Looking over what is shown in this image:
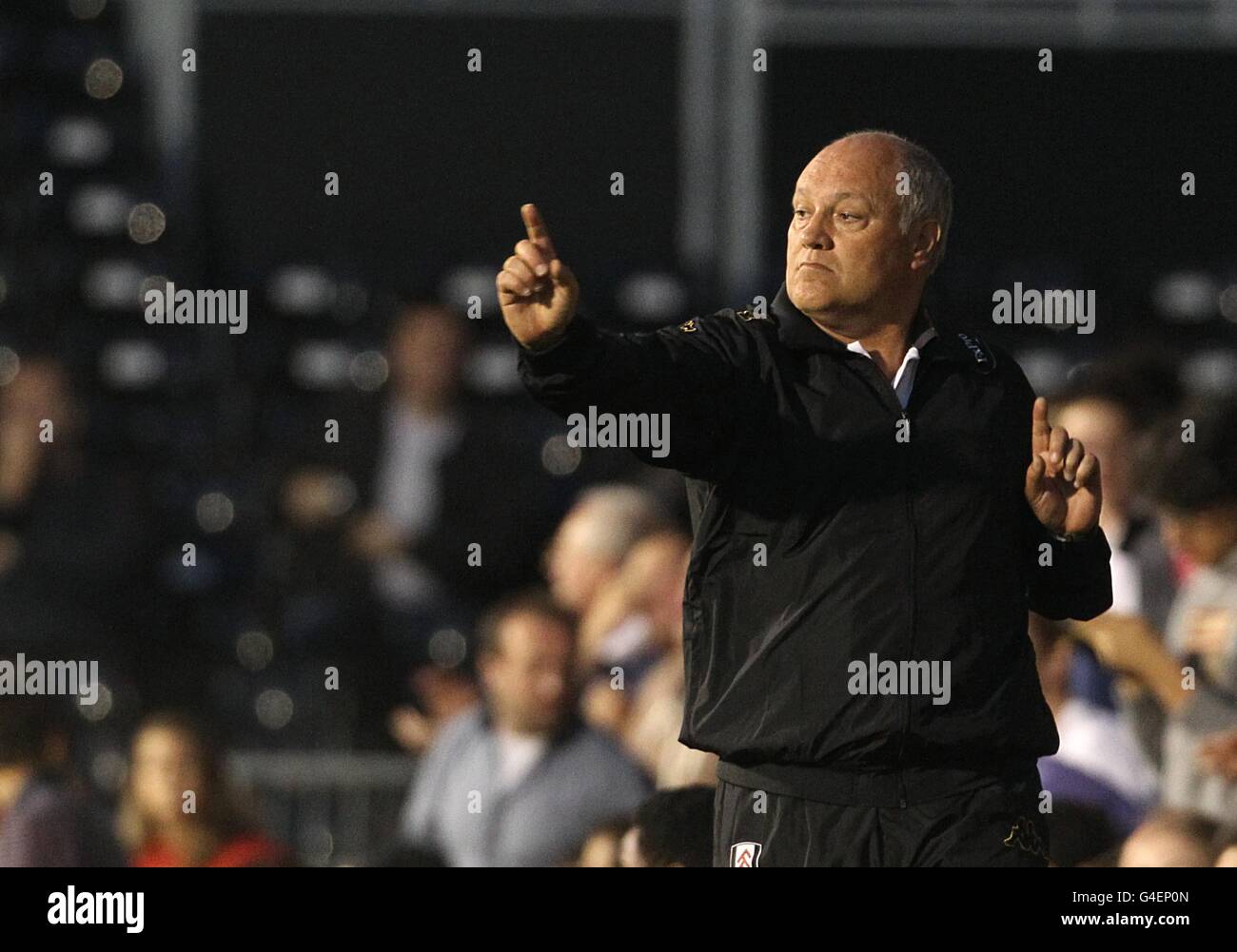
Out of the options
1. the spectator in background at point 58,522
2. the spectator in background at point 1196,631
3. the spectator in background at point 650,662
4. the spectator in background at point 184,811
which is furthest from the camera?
the spectator in background at point 58,522

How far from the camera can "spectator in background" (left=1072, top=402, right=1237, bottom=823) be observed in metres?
5.27

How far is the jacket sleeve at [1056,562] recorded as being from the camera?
3.94 m

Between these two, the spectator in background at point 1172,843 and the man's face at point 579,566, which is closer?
the spectator in background at point 1172,843

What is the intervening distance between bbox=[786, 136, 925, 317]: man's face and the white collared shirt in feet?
0.21

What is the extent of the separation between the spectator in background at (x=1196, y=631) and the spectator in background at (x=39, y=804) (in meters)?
2.46

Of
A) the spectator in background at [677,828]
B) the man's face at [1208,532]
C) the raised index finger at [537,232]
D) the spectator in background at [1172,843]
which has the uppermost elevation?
the raised index finger at [537,232]

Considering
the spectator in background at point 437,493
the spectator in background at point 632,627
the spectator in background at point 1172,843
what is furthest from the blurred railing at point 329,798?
the spectator in background at point 1172,843

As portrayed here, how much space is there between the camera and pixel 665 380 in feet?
12.0

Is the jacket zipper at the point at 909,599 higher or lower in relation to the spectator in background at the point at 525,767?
higher

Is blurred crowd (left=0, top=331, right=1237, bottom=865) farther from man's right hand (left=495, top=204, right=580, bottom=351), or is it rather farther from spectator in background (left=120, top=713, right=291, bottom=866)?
man's right hand (left=495, top=204, right=580, bottom=351)

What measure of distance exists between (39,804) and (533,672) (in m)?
1.27

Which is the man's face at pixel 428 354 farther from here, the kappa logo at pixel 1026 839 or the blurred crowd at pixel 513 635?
the kappa logo at pixel 1026 839
